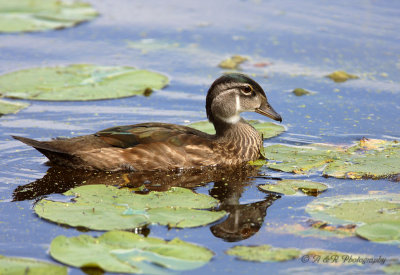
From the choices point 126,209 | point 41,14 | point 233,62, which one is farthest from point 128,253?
point 41,14

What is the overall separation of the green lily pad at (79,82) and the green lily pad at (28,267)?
5329 mm

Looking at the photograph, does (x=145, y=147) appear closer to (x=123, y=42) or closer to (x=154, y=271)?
(x=154, y=271)

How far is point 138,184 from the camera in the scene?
889cm

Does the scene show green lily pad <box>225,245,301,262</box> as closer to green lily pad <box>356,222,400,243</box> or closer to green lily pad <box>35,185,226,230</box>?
green lily pad <box>35,185,226,230</box>

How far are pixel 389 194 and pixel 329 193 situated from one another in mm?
689

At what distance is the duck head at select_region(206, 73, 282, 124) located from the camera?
9938 millimetres

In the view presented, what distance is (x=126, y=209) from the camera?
7613 mm

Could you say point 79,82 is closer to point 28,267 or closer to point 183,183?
point 183,183

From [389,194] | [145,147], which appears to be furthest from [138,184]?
[389,194]

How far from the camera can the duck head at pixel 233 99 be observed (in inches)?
391

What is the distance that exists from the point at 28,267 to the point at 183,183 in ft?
9.85

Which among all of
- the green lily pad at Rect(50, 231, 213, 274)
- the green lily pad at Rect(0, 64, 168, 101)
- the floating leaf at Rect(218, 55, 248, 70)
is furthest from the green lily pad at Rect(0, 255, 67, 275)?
the floating leaf at Rect(218, 55, 248, 70)

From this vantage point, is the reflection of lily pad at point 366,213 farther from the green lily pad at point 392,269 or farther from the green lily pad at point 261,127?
the green lily pad at point 261,127

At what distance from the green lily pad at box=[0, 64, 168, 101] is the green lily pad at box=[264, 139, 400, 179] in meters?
3.14
